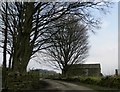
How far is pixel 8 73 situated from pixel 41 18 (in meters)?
12.0

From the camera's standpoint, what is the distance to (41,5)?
25.1 meters

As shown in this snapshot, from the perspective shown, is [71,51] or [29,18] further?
[71,51]

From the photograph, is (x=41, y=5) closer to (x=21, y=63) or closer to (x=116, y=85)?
(x=21, y=63)

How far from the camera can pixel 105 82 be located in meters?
26.3

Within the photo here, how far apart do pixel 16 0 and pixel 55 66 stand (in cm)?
3122

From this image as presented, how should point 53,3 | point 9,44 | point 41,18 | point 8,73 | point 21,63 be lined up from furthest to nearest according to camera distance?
point 9,44, point 41,18, point 53,3, point 21,63, point 8,73

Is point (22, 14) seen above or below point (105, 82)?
above

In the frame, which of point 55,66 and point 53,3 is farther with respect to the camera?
point 55,66

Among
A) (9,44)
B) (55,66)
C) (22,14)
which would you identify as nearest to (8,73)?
(22,14)

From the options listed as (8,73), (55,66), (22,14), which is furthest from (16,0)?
(55,66)

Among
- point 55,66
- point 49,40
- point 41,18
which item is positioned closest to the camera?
point 41,18

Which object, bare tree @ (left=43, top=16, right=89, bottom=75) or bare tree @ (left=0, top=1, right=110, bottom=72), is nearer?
bare tree @ (left=0, top=1, right=110, bottom=72)

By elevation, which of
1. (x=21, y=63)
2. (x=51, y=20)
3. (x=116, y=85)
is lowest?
(x=116, y=85)

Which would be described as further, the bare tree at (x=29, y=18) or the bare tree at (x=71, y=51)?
the bare tree at (x=71, y=51)
